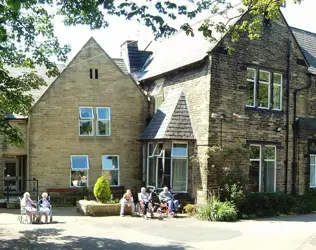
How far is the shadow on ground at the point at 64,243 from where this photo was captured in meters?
11.3

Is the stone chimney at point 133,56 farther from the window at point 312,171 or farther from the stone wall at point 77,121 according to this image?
the window at point 312,171

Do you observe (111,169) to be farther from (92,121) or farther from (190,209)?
(190,209)

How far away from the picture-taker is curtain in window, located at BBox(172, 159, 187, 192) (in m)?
19.6

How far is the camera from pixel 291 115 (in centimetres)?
2155

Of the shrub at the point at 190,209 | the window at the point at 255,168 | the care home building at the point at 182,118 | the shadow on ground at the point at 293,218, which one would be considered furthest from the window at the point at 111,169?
the shadow on ground at the point at 293,218

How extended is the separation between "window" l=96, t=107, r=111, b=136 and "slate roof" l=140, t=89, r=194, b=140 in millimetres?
2120

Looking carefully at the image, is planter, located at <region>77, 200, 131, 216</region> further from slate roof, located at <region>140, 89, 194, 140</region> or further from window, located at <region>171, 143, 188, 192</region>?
slate roof, located at <region>140, 89, 194, 140</region>

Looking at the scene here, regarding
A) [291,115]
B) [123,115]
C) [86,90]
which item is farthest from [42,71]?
[291,115]

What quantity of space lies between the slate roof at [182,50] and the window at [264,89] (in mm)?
2546

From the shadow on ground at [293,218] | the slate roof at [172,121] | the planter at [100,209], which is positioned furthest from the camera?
the slate roof at [172,121]

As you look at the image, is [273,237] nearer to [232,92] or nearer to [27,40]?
[232,92]

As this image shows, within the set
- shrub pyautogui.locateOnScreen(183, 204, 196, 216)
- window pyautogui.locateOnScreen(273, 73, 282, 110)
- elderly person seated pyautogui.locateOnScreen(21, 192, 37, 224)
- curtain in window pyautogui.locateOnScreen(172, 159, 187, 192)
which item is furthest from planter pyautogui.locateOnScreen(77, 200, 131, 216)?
window pyautogui.locateOnScreen(273, 73, 282, 110)

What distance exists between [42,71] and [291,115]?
14.6 meters

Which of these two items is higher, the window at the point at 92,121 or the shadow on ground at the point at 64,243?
the window at the point at 92,121
